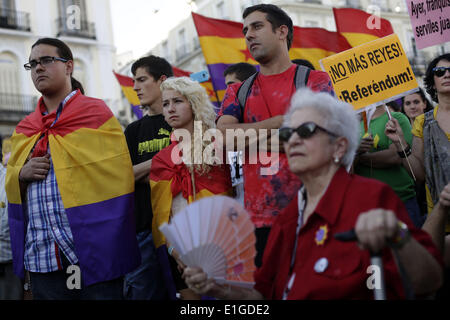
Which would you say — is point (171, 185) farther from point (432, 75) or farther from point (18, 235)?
point (432, 75)

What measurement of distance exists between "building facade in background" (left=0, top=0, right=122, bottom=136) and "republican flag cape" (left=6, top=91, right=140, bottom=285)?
2164 centimetres

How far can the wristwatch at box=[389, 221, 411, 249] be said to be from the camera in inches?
81.9

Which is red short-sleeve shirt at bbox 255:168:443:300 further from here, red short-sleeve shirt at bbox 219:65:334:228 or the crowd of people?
red short-sleeve shirt at bbox 219:65:334:228

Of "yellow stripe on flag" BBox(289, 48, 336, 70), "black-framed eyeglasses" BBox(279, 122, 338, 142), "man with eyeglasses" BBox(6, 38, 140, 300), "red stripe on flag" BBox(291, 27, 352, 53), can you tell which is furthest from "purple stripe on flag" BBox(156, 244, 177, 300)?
"red stripe on flag" BBox(291, 27, 352, 53)

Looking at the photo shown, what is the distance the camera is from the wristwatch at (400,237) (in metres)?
2.08

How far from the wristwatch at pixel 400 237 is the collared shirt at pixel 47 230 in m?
2.34

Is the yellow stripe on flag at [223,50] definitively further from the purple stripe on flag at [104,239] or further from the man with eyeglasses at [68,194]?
the purple stripe on flag at [104,239]

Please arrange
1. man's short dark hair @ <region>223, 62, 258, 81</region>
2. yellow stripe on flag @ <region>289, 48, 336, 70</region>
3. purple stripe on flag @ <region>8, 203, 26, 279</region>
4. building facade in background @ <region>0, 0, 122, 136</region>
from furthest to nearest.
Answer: building facade in background @ <region>0, 0, 122, 136</region> → yellow stripe on flag @ <region>289, 48, 336, 70</region> → man's short dark hair @ <region>223, 62, 258, 81</region> → purple stripe on flag @ <region>8, 203, 26, 279</region>

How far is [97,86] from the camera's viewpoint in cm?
2773

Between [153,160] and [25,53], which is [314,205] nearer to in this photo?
[153,160]

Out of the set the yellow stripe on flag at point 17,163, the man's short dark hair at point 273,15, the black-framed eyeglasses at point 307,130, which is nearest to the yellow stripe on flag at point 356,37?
the man's short dark hair at point 273,15

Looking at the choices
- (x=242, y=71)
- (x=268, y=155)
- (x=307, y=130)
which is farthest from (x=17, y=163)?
(x=242, y=71)
